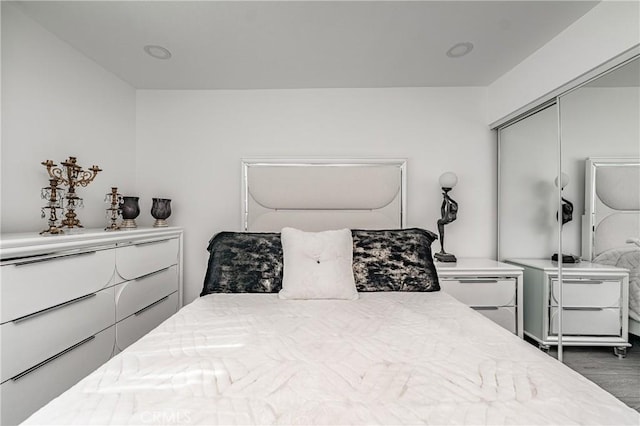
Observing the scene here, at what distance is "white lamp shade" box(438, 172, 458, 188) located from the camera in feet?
9.86

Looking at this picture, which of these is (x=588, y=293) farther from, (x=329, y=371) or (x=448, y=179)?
(x=329, y=371)

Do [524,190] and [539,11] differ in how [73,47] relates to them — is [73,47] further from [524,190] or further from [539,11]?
[524,190]

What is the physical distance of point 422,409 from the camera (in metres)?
0.89

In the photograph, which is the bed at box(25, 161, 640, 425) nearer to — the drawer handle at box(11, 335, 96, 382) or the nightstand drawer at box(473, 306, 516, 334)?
the drawer handle at box(11, 335, 96, 382)

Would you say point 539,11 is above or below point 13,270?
above

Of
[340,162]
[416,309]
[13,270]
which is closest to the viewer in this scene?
[13,270]

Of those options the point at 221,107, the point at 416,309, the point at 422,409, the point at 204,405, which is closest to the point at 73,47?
the point at 221,107

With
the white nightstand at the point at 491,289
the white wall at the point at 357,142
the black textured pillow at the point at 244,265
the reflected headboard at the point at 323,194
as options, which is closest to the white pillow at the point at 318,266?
the black textured pillow at the point at 244,265

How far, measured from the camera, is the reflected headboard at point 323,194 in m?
3.18

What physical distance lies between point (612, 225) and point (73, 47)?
3.76 metres

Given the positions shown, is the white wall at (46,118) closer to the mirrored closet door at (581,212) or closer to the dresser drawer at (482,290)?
the dresser drawer at (482,290)

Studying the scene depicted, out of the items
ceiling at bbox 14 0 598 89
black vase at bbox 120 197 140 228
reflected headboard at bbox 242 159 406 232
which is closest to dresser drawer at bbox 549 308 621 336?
reflected headboard at bbox 242 159 406 232
